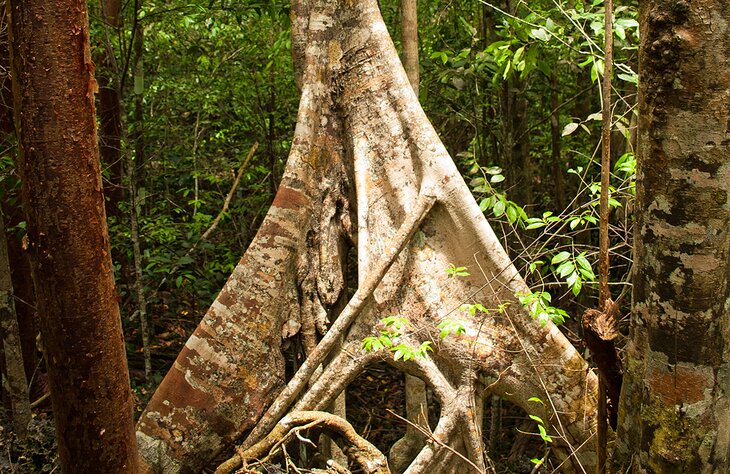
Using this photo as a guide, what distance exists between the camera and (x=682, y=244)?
75.2 inches

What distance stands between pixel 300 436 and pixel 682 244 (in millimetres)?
2252

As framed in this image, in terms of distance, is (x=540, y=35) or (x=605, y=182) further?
(x=540, y=35)

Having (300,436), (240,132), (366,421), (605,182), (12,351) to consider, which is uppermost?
(605,182)

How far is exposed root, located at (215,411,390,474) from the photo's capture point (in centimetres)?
358

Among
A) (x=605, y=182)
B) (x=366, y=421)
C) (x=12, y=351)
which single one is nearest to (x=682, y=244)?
(x=605, y=182)

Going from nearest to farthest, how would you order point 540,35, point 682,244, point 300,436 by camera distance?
point 682,244, point 300,436, point 540,35

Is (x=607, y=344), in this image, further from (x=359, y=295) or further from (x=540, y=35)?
(x=540, y=35)

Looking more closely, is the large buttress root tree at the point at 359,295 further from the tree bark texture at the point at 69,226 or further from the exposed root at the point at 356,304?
the tree bark texture at the point at 69,226

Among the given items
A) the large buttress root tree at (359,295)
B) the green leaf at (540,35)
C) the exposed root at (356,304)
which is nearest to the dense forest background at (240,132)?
the green leaf at (540,35)

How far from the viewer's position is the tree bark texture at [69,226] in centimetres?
206

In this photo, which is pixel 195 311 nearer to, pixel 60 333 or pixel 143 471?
pixel 143 471

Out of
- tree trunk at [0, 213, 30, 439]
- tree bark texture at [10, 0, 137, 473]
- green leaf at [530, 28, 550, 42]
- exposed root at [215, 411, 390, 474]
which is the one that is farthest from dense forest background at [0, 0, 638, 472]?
tree bark texture at [10, 0, 137, 473]

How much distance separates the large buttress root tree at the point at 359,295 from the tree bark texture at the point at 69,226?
154 centimetres

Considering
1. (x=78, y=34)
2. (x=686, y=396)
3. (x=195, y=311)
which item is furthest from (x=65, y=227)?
(x=195, y=311)
